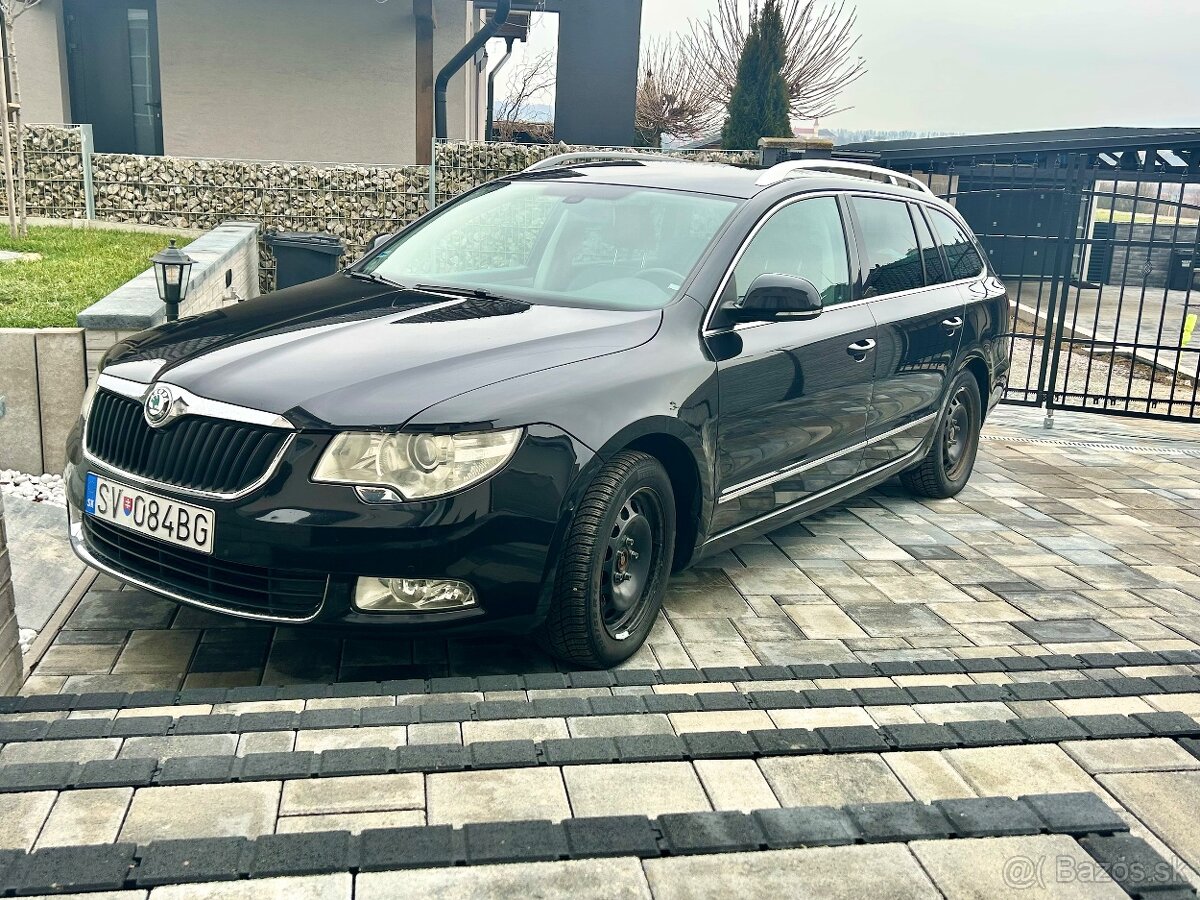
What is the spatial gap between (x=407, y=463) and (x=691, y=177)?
238cm

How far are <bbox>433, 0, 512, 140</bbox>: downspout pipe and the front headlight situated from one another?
14.7m

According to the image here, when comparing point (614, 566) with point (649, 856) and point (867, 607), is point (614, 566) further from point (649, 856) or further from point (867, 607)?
point (649, 856)

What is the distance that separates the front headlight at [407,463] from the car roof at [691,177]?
2049 millimetres

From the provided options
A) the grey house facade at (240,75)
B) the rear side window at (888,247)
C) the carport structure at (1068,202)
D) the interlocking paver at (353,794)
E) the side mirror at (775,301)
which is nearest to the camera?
the interlocking paver at (353,794)

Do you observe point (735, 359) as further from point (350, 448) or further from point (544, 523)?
point (350, 448)

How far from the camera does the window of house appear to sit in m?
4.69

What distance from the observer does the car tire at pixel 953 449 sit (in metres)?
6.54

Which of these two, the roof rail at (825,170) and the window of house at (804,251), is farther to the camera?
the roof rail at (825,170)

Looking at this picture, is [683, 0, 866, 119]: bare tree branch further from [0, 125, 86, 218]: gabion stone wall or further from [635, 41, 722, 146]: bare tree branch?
[0, 125, 86, 218]: gabion stone wall

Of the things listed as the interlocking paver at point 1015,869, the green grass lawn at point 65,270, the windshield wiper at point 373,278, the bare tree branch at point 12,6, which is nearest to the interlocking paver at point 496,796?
the interlocking paver at point 1015,869

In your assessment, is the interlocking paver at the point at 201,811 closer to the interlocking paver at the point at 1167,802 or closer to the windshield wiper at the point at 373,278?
the interlocking paver at the point at 1167,802

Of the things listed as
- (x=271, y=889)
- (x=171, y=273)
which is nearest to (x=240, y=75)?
(x=171, y=273)

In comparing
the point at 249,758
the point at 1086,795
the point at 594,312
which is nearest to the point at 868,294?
the point at 594,312

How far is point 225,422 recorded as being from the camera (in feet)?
11.4
